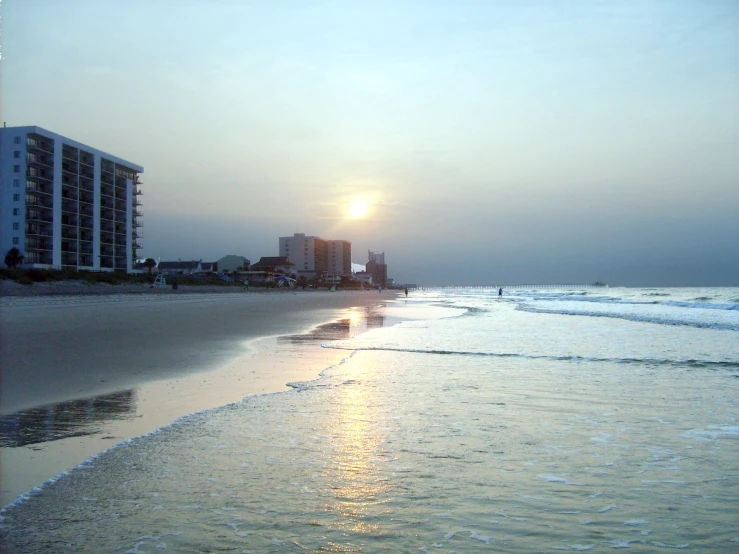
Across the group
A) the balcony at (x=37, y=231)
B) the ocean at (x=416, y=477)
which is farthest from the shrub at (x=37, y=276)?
the ocean at (x=416, y=477)

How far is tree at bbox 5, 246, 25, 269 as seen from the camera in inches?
2263

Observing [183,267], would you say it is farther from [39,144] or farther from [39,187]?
[39,144]

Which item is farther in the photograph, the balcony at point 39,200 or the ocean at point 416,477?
the balcony at point 39,200

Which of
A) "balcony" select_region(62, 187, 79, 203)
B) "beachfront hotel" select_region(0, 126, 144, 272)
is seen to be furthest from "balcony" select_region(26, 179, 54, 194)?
"balcony" select_region(62, 187, 79, 203)

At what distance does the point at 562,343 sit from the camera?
1467 cm

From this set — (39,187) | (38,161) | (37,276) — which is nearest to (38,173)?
(38,161)

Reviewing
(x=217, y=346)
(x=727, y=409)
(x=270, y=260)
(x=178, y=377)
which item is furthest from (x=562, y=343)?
(x=270, y=260)

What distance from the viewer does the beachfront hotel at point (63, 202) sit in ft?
209

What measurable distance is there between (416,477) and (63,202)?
78.3 metres

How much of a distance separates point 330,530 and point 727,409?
5.83 metres

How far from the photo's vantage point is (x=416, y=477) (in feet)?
13.9

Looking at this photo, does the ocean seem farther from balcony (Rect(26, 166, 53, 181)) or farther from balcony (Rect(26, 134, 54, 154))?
balcony (Rect(26, 134, 54, 154))

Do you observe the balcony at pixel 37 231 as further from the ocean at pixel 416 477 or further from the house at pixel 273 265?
the house at pixel 273 265

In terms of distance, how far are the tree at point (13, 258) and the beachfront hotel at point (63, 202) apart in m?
3.76
